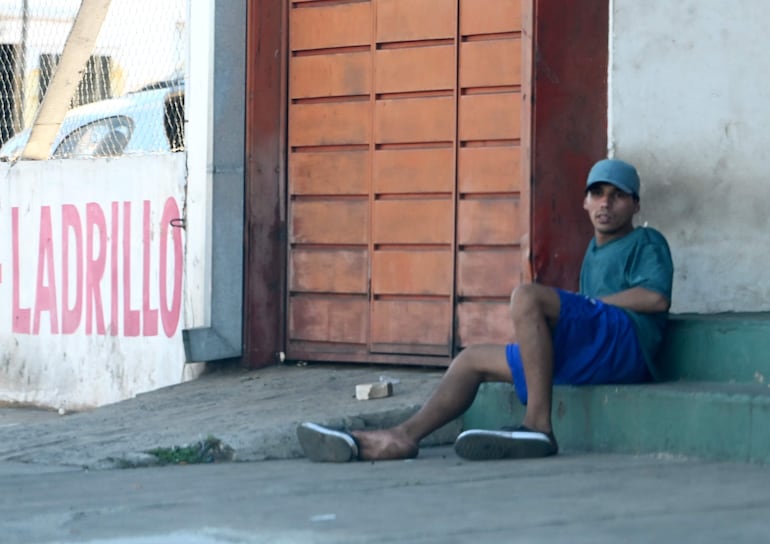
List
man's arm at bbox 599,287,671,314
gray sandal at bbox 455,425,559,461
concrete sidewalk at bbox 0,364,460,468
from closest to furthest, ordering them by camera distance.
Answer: gray sandal at bbox 455,425,559,461 → man's arm at bbox 599,287,671,314 → concrete sidewalk at bbox 0,364,460,468

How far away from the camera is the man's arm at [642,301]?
5.28 meters

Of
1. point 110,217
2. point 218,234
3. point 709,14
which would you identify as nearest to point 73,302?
point 110,217

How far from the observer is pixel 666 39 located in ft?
20.2

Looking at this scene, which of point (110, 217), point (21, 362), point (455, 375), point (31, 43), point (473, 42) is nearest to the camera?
point (455, 375)

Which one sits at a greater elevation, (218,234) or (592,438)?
(218,234)

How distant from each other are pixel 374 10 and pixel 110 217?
2098 millimetres

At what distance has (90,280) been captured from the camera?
851 centimetres

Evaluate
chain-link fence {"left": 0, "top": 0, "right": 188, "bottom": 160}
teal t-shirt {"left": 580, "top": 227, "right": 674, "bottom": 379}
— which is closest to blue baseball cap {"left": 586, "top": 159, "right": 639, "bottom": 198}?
teal t-shirt {"left": 580, "top": 227, "right": 674, "bottom": 379}

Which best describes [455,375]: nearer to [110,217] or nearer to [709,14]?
[709,14]

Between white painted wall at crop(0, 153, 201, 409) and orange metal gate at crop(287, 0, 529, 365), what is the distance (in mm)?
777

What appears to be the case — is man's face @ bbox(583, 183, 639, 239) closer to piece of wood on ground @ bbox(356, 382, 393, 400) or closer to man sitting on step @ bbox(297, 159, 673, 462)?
man sitting on step @ bbox(297, 159, 673, 462)

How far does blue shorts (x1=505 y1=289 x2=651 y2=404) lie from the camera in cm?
520

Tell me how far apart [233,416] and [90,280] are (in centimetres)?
249

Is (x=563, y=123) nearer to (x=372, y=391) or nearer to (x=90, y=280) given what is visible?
(x=372, y=391)
